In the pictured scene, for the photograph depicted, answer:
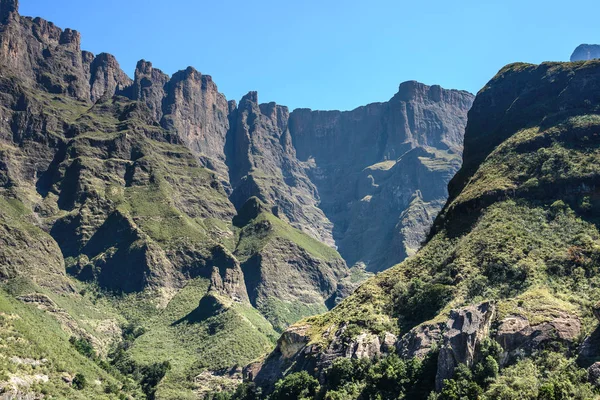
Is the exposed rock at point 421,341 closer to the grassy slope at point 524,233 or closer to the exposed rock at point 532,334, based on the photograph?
the grassy slope at point 524,233

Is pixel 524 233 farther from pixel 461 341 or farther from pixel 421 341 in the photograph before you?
pixel 461 341

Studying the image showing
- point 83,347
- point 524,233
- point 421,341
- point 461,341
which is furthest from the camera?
point 83,347

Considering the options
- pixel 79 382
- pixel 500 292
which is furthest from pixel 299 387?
pixel 79 382

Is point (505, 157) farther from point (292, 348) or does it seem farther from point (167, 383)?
point (167, 383)

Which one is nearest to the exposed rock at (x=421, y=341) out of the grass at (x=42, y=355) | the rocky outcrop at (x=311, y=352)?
the rocky outcrop at (x=311, y=352)

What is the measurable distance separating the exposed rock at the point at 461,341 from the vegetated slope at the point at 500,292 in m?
0.12

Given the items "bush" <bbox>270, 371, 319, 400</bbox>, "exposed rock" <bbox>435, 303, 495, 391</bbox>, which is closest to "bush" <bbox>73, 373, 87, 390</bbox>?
"bush" <bbox>270, 371, 319, 400</bbox>

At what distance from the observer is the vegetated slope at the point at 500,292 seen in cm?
6331

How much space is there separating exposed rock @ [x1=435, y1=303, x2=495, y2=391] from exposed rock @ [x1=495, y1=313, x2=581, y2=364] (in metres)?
2.66

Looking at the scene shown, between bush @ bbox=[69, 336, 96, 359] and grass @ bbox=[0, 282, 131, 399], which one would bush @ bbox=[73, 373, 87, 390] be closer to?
grass @ bbox=[0, 282, 131, 399]

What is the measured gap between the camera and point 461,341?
6619 centimetres

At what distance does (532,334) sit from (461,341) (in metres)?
8.32

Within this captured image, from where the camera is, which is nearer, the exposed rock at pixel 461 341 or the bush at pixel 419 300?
the exposed rock at pixel 461 341

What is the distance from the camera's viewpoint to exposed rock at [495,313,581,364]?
209 feet
